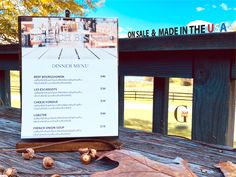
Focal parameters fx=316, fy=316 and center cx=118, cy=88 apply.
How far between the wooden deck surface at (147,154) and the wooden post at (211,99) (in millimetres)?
180

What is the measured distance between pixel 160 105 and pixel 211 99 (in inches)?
17.4

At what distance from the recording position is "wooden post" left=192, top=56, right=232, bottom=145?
3.33 ft

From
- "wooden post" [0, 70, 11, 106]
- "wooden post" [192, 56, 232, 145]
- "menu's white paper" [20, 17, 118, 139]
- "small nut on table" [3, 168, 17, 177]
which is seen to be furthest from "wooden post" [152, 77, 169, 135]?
"wooden post" [0, 70, 11, 106]

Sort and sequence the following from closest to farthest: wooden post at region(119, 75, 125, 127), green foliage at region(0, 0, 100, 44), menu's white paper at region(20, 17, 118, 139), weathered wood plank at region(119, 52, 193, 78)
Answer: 1. menu's white paper at region(20, 17, 118, 139)
2. weathered wood plank at region(119, 52, 193, 78)
3. wooden post at region(119, 75, 125, 127)
4. green foliage at region(0, 0, 100, 44)

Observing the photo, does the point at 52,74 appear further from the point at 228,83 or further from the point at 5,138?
the point at 228,83

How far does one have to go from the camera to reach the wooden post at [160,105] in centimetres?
146

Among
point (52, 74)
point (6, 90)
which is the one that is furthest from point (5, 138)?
point (6, 90)

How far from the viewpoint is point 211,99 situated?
1046mm

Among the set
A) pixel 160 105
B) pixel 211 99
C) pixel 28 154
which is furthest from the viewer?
pixel 160 105

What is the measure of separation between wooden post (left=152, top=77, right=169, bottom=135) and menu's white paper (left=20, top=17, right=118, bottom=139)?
620 mm

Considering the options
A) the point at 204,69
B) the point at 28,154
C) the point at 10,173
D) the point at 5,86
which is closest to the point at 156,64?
the point at 204,69

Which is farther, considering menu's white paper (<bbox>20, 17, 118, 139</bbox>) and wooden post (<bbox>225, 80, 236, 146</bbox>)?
wooden post (<bbox>225, 80, 236, 146</bbox>)

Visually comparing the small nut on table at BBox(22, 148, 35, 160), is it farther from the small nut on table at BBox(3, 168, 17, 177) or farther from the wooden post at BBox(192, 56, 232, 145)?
the wooden post at BBox(192, 56, 232, 145)

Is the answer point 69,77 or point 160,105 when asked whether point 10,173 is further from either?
point 160,105
